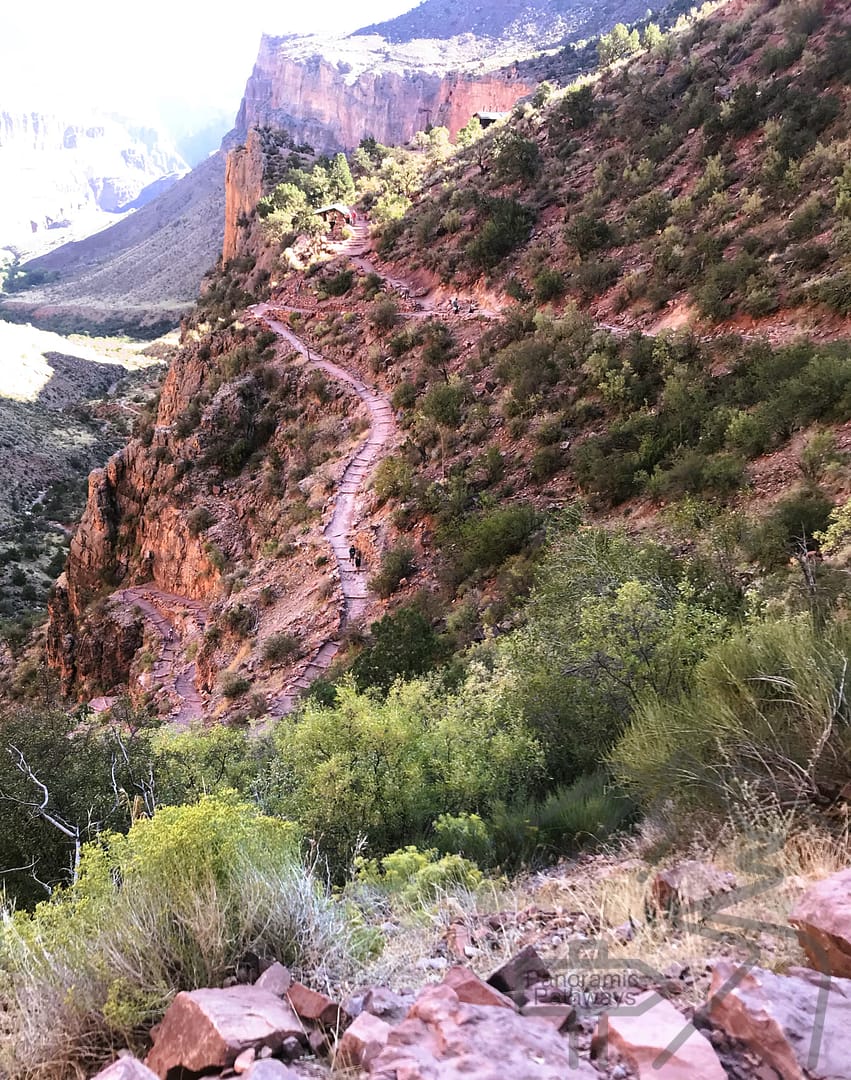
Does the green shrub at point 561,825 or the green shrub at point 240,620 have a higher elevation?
the green shrub at point 561,825

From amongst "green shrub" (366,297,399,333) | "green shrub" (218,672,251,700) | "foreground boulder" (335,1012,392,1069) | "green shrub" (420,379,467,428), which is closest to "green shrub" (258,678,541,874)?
"foreground boulder" (335,1012,392,1069)

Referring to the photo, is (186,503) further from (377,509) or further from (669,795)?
(669,795)

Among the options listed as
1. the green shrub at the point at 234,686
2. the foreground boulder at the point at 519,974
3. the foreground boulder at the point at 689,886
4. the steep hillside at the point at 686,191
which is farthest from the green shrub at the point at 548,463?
the foreground boulder at the point at 519,974

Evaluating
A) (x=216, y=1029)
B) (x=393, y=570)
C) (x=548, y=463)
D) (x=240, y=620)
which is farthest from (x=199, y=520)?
(x=216, y=1029)

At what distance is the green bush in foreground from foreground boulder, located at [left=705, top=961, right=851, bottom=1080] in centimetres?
178

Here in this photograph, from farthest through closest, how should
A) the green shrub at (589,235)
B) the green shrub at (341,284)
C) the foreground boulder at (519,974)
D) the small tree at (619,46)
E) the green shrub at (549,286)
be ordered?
1. the small tree at (619,46)
2. the green shrub at (341,284)
3. the green shrub at (589,235)
4. the green shrub at (549,286)
5. the foreground boulder at (519,974)

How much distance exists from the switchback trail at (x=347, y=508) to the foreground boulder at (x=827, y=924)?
36.3 ft

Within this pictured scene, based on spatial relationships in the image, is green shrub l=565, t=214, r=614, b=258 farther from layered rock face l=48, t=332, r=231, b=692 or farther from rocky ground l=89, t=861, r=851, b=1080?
rocky ground l=89, t=861, r=851, b=1080

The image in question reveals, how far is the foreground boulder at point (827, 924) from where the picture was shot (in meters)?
2.27

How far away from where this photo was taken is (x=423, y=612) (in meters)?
13.1

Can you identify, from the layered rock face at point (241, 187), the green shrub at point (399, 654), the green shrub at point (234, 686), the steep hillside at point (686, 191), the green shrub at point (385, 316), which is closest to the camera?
the green shrub at point (399, 654)

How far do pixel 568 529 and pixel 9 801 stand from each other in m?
8.54

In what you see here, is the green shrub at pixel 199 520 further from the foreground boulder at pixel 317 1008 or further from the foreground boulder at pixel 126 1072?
the foreground boulder at pixel 126 1072

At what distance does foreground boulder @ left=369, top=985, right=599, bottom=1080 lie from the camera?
2029mm
